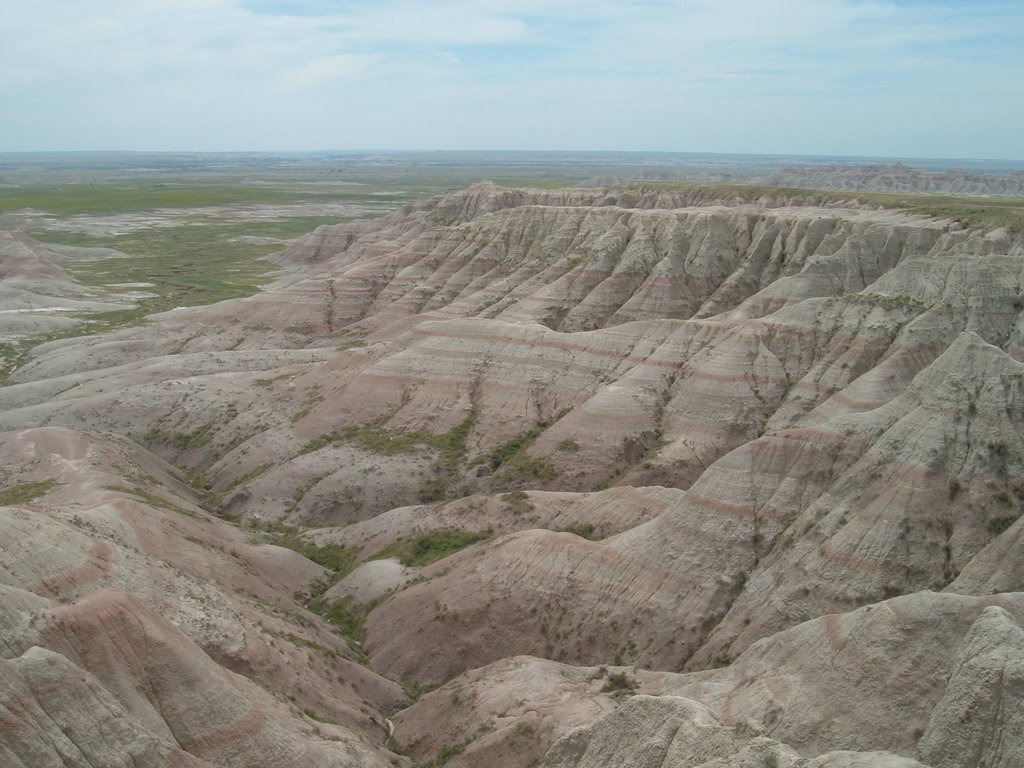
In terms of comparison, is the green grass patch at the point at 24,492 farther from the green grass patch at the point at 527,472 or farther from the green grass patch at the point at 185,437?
the green grass patch at the point at 527,472

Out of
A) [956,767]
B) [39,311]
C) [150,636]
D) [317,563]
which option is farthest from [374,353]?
[39,311]

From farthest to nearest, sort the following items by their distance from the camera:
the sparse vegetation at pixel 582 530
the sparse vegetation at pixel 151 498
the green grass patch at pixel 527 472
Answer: the green grass patch at pixel 527 472
the sparse vegetation at pixel 151 498
the sparse vegetation at pixel 582 530

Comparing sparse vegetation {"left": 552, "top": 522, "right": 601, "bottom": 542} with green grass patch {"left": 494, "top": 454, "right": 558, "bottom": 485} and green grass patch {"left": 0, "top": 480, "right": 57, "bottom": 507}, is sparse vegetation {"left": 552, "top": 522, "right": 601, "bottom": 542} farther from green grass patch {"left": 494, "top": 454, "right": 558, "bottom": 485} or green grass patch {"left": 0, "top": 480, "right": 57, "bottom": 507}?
green grass patch {"left": 0, "top": 480, "right": 57, "bottom": 507}

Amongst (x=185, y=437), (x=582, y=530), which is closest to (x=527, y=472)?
(x=582, y=530)

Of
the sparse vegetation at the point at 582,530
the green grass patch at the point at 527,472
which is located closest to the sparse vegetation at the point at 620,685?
the sparse vegetation at the point at 582,530

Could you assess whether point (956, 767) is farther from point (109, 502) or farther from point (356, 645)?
point (109, 502)

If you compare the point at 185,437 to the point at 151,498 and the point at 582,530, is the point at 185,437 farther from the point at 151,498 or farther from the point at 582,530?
the point at 582,530
